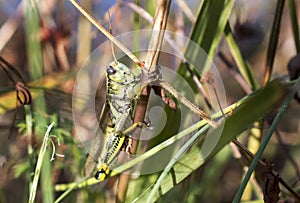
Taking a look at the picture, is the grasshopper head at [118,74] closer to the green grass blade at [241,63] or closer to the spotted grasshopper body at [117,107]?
the spotted grasshopper body at [117,107]

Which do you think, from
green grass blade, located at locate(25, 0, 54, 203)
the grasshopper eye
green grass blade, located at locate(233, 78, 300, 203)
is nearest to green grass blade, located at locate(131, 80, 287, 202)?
green grass blade, located at locate(233, 78, 300, 203)

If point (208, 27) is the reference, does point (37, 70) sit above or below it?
above

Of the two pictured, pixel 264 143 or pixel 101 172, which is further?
pixel 101 172

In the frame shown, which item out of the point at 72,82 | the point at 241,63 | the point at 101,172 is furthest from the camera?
the point at 72,82

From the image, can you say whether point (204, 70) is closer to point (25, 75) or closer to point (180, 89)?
point (180, 89)

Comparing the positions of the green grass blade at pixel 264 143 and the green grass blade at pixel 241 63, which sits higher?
the green grass blade at pixel 241 63

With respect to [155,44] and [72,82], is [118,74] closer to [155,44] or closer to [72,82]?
[155,44]

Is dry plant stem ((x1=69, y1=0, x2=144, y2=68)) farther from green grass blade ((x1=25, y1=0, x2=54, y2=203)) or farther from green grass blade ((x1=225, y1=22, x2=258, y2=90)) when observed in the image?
green grass blade ((x1=225, y1=22, x2=258, y2=90))

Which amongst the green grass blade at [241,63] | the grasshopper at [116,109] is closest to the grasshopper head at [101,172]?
the grasshopper at [116,109]

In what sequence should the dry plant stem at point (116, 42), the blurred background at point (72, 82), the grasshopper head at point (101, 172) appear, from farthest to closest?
the blurred background at point (72, 82) < the grasshopper head at point (101, 172) < the dry plant stem at point (116, 42)

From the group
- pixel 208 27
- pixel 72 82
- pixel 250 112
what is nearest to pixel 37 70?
pixel 72 82

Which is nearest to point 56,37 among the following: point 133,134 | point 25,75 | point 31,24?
point 25,75
